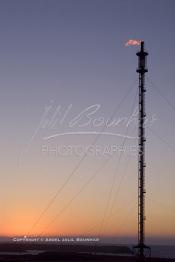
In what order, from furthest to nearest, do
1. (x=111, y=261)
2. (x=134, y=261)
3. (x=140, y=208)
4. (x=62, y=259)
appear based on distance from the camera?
(x=62, y=259)
(x=111, y=261)
(x=134, y=261)
(x=140, y=208)

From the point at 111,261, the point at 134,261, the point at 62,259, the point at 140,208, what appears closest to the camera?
the point at 140,208

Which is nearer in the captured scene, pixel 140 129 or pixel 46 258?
pixel 140 129

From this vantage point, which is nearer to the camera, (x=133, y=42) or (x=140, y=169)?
(x=140, y=169)

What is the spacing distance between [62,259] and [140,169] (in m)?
18.9

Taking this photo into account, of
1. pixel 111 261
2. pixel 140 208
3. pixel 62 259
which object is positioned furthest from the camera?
pixel 62 259

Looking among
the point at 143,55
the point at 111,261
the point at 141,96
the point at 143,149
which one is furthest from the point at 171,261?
the point at 143,55

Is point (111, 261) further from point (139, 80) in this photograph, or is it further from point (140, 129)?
→ point (139, 80)

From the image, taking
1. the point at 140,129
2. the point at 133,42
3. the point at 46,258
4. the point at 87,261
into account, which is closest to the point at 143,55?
the point at 133,42

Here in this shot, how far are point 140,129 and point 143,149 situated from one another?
1.81 metres

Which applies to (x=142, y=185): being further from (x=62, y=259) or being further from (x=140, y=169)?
(x=62, y=259)

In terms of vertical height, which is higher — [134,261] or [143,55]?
[143,55]

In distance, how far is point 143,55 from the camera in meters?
43.1

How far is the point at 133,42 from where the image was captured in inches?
1754

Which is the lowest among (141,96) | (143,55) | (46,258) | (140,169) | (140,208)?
(46,258)
